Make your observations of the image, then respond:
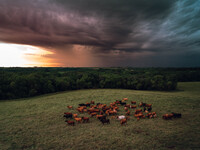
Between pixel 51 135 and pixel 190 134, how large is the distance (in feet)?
51.4

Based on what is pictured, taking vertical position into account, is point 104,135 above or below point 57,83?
above

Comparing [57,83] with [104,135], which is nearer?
[104,135]

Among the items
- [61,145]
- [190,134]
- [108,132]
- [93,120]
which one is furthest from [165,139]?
[61,145]

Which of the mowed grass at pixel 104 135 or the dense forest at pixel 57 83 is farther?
the dense forest at pixel 57 83

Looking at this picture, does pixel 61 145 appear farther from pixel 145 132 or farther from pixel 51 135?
pixel 145 132

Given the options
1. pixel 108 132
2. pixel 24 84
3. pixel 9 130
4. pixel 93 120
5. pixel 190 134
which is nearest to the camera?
Answer: pixel 190 134

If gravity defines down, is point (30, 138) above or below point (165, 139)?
below

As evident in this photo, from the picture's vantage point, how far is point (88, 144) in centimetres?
1159

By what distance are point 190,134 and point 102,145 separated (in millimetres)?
9869

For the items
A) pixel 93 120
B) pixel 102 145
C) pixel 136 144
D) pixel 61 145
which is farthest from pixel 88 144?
pixel 93 120

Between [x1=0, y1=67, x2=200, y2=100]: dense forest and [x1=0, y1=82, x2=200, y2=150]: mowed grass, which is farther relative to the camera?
[x1=0, y1=67, x2=200, y2=100]: dense forest

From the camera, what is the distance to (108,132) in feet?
44.8

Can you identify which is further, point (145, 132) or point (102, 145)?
point (145, 132)

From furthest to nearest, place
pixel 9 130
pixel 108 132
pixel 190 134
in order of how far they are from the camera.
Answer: pixel 9 130, pixel 108 132, pixel 190 134
